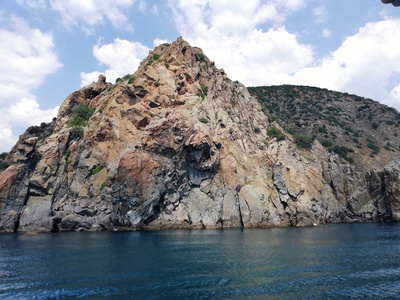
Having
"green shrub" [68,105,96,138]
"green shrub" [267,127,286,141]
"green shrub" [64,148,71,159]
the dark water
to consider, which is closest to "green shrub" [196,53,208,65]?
"green shrub" [267,127,286,141]

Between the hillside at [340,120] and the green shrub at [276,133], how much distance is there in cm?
1077

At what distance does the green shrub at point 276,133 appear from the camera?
73438 mm

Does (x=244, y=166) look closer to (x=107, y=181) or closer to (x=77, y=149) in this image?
(x=107, y=181)

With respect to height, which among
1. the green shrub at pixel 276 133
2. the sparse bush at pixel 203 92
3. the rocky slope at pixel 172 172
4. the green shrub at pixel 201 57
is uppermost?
the green shrub at pixel 201 57

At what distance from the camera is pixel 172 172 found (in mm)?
54656

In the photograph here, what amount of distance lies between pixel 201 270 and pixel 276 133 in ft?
192

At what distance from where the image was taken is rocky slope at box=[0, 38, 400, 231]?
52000 millimetres

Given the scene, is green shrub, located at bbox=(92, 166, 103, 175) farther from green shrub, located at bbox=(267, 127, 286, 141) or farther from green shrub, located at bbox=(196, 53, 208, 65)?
green shrub, located at bbox=(267, 127, 286, 141)

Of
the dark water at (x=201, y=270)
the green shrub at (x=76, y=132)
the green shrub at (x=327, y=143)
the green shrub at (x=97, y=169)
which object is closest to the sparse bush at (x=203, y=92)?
the green shrub at (x=97, y=169)

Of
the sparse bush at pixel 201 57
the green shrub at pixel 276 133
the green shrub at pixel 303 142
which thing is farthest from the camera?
the sparse bush at pixel 201 57

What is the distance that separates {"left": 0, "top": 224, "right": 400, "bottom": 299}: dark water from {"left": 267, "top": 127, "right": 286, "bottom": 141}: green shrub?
4128cm

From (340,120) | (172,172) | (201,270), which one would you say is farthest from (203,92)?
(340,120)

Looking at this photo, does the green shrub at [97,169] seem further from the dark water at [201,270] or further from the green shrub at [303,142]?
the green shrub at [303,142]

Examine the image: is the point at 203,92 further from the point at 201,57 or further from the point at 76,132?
the point at 76,132
